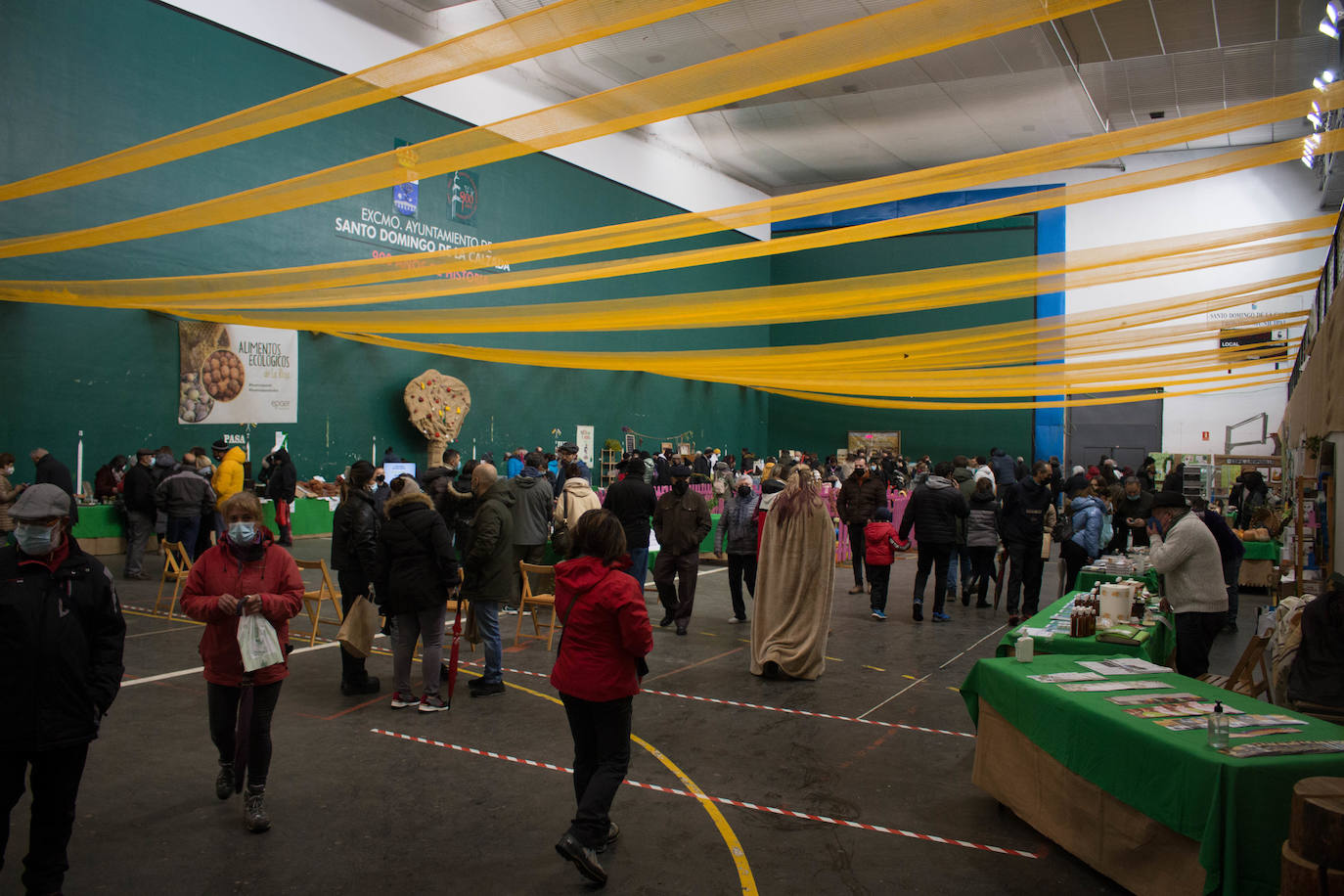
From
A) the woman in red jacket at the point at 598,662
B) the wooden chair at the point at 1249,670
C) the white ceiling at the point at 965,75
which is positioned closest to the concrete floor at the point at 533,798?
the woman in red jacket at the point at 598,662

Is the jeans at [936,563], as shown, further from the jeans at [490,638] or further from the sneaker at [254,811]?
the sneaker at [254,811]

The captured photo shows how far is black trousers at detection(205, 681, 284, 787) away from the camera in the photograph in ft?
11.2

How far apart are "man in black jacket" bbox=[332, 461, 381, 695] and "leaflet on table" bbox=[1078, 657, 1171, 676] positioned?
3887mm

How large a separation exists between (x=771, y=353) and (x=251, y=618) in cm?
770

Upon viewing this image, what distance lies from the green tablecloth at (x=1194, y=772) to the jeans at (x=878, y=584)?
472cm

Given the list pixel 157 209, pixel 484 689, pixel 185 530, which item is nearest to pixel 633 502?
pixel 484 689

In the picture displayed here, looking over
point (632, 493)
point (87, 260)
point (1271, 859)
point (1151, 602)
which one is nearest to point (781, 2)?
point (632, 493)

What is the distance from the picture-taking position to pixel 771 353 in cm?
1035

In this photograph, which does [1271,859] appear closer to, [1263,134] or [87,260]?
[87,260]

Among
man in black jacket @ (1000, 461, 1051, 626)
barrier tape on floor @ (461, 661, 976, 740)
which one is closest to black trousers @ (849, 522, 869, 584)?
man in black jacket @ (1000, 461, 1051, 626)

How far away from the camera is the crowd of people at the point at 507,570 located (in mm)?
2674

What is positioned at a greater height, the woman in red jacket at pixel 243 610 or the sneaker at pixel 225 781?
the woman in red jacket at pixel 243 610

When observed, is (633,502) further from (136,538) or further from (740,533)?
(136,538)

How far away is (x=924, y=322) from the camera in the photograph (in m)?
24.3
